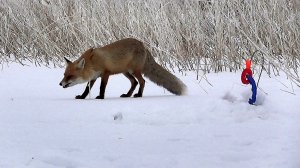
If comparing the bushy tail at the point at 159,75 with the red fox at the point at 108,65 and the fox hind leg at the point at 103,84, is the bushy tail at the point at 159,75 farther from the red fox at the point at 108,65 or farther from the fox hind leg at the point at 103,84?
the fox hind leg at the point at 103,84

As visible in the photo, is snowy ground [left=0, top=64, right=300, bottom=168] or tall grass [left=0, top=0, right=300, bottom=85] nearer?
snowy ground [left=0, top=64, right=300, bottom=168]

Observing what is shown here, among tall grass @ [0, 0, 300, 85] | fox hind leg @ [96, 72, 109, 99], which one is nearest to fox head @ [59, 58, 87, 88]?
fox hind leg @ [96, 72, 109, 99]

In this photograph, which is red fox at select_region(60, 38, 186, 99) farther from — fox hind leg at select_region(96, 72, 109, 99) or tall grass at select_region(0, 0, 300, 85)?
tall grass at select_region(0, 0, 300, 85)

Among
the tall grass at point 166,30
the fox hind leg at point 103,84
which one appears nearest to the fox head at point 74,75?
the fox hind leg at point 103,84

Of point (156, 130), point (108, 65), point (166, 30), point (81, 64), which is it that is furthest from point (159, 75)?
point (166, 30)

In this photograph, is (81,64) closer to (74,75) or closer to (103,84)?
(74,75)

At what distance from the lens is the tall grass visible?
5.88 meters

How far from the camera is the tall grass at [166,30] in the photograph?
5879mm

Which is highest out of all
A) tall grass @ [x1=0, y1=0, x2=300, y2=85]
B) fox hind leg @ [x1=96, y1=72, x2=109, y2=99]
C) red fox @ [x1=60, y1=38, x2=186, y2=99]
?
tall grass @ [x1=0, y1=0, x2=300, y2=85]

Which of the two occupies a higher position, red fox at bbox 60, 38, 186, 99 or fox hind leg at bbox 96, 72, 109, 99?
red fox at bbox 60, 38, 186, 99

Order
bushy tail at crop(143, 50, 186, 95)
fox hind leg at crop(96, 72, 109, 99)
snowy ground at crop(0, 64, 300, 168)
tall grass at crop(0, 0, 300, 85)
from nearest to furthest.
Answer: snowy ground at crop(0, 64, 300, 168), fox hind leg at crop(96, 72, 109, 99), bushy tail at crop(143, 50, 186, 95), tall grass at crop(0, 0, 300, 85)

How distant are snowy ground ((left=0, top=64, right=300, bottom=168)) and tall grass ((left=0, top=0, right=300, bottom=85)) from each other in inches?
54.3

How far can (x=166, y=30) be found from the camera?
6.34 m

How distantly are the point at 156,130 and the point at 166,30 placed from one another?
3423mm
